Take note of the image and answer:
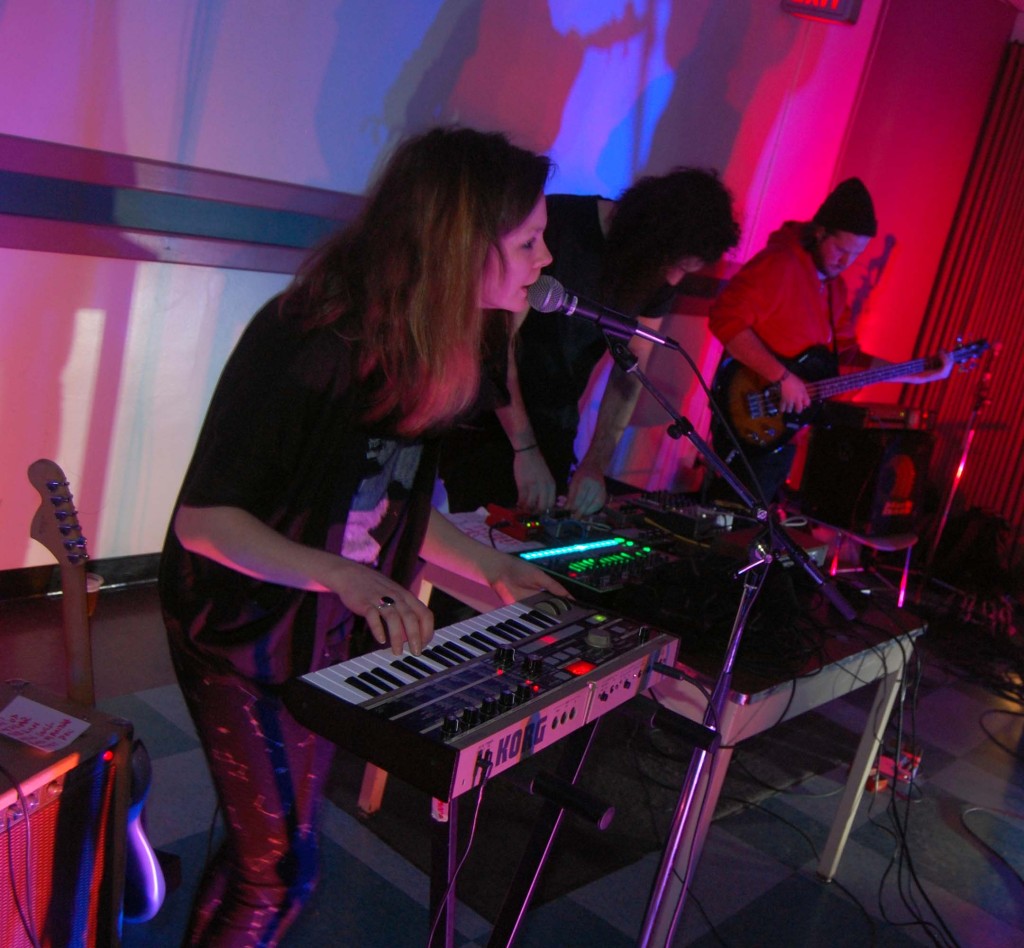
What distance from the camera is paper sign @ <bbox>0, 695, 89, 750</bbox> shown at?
148 cm

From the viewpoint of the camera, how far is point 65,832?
1460 mm

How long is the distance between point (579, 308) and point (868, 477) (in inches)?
139

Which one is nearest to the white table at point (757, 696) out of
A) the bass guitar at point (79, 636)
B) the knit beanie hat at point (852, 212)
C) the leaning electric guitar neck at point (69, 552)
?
the bass guitar at point (79, 636)

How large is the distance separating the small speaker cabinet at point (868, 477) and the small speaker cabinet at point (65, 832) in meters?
3.97

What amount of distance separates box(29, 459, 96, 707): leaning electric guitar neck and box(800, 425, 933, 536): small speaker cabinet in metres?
3.83

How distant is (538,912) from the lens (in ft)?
8.05

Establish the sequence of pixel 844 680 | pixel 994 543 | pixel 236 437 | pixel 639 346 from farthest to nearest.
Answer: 1. pixel 994 543
2. pixel 639 346
3. pixel 844 680
4. pixel 236 437

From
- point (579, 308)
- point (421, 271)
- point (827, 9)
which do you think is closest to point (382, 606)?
→ point (421, 271)

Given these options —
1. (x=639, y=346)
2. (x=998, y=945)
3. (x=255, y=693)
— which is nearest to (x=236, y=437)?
(x=255, y=693)

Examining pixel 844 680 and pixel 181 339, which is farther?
pixel 181 339

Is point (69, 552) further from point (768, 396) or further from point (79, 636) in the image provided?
point (768, 396)

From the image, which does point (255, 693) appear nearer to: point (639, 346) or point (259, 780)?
point (259, 780)

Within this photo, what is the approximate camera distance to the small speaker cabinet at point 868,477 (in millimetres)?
4816

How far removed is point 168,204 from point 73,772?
8.03 feet
